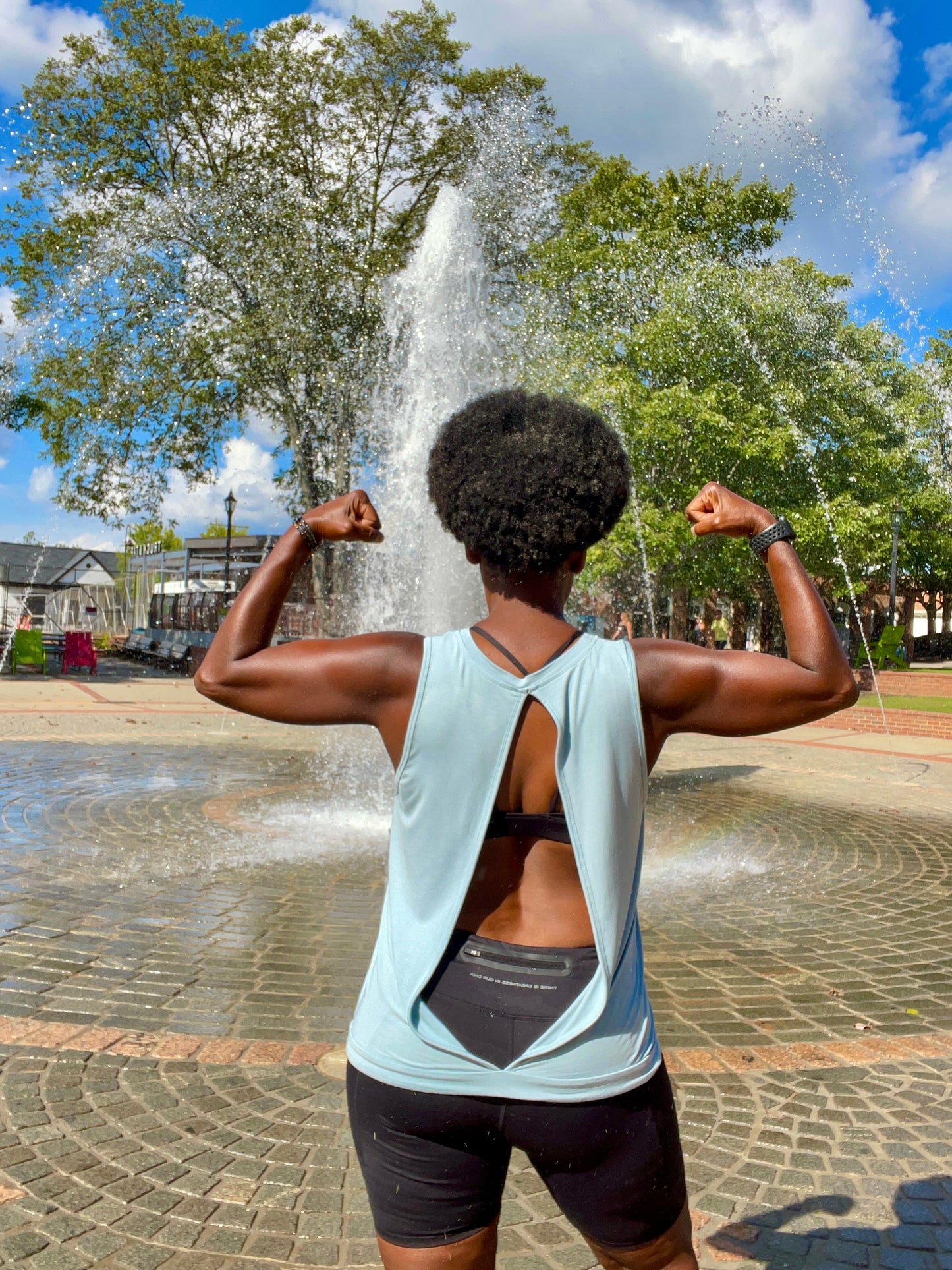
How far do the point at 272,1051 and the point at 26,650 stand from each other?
20.6 meters

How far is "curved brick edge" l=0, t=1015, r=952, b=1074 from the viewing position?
3561mm

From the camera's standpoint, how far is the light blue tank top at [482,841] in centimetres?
149

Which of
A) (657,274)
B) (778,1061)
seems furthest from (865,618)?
(778,1061)

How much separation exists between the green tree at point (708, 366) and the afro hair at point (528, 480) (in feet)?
54.8

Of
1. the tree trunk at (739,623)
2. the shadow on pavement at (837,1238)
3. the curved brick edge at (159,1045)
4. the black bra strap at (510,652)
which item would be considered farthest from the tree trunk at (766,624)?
the black bra strap at (510,652)

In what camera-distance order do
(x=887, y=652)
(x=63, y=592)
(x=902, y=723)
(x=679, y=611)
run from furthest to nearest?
(x=63, y=592) → (x=887, y=652) → (x=679, y=611) → (x=902, y=723)

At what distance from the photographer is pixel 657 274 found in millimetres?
20078

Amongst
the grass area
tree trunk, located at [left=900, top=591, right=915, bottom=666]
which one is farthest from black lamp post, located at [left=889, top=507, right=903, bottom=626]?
tree trunk, located at [left=900, top=591, right=915, bottom=666]

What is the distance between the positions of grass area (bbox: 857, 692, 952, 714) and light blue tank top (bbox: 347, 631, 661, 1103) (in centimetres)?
1683

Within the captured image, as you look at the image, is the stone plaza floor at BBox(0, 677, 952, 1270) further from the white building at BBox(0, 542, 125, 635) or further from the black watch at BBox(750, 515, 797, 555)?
the white building at BBox(0, 542, 125, 635)

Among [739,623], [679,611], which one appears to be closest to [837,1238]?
[679,611]

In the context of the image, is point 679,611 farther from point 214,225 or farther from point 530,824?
point 530,824

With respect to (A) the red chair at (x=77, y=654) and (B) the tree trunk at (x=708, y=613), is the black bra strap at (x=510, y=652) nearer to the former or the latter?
(A) the red chair at (x=77, y=654)

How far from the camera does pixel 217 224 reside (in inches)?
908
